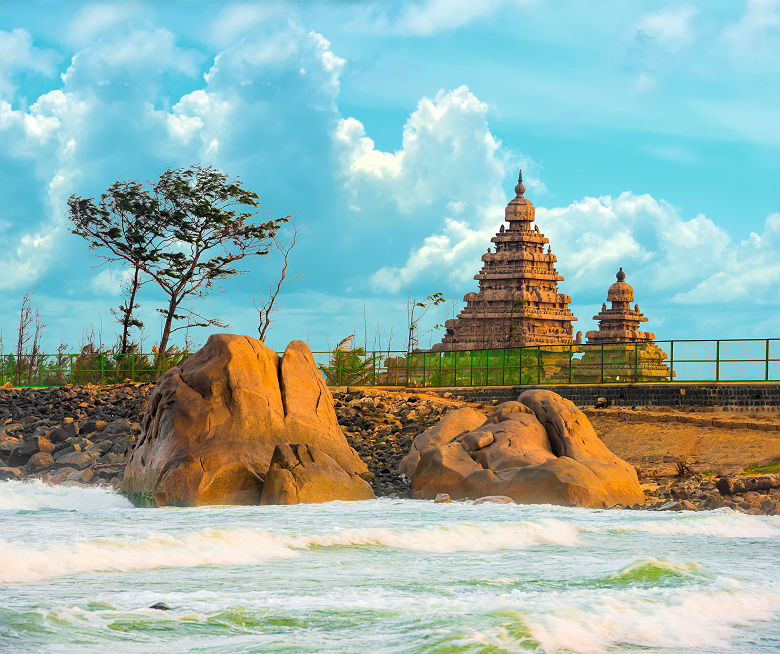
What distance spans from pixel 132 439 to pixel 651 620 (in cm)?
1897

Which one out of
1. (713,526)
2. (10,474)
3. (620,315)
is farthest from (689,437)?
(620,315)

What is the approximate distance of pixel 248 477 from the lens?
16688 millimetres

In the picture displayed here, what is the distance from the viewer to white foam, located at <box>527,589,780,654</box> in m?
7.55

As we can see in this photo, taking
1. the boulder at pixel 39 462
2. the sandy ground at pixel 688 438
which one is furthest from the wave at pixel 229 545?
the boulder at pixel 39 462

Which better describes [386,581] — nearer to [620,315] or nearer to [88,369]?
[88,369]

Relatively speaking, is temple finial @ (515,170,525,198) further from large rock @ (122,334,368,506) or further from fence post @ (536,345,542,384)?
large rock @ (122,334,368,506)

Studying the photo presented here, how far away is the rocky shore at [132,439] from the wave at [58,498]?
96 cm

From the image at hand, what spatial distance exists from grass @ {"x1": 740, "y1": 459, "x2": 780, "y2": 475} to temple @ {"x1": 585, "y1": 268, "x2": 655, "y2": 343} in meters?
57.8

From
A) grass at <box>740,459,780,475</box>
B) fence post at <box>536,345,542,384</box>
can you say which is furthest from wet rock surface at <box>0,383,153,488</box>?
grass at <box>740,459,780,475</box>

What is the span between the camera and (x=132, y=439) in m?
25.1

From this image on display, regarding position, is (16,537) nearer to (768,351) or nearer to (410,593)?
(410,593)

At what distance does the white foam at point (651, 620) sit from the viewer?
7547 mm

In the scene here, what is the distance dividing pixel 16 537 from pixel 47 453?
1211 centimetres

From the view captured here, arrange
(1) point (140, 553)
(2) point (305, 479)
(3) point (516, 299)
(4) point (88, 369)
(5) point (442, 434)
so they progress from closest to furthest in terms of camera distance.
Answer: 1. (1) point (140, 553)
2. (2) point (305, 479)
3. (5) point (442, 434)
4. (4) point (88, 369)
5. (3) point (516, 299)
